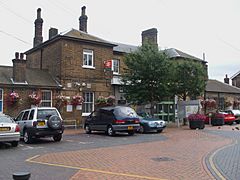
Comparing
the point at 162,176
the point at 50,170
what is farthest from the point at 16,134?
the point at 162,176

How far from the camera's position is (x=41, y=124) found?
15.1 meters

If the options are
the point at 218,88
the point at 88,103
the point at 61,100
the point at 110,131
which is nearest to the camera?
the point at 110,131

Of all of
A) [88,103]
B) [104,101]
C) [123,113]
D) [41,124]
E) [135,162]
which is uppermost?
[104,101]

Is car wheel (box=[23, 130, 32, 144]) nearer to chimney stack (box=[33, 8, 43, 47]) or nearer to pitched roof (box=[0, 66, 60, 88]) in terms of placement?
pitched roof (box=[0, 66, 60, 88])

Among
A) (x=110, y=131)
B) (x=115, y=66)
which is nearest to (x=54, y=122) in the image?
(x=110, y=131)

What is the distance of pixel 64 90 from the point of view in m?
24.9

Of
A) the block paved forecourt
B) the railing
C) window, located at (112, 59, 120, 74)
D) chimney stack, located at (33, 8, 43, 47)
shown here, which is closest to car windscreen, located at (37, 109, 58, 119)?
the block paved forecourt

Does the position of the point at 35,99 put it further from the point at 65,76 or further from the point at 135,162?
the point at 135,162

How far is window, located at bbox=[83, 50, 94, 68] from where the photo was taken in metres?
26.6

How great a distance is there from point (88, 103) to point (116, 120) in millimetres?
8511

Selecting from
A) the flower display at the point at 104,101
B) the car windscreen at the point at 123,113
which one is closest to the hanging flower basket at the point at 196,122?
the flower display at the point at 104,101

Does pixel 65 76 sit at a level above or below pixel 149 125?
above

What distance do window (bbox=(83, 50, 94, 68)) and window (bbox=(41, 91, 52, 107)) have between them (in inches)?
163

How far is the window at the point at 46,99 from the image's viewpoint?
2398 cm
